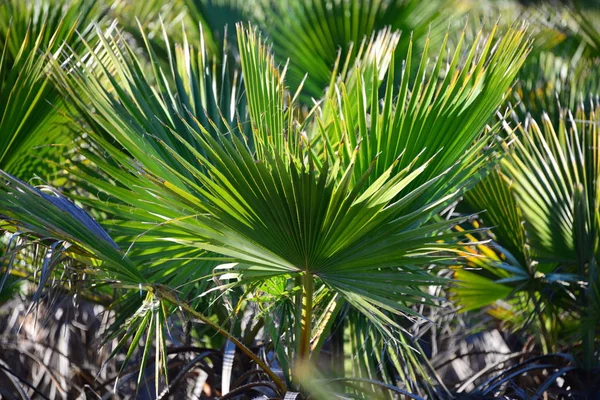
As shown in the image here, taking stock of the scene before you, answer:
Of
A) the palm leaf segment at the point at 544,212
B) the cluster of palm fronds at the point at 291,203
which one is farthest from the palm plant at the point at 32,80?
the palm leaf segment at the point at 544,212

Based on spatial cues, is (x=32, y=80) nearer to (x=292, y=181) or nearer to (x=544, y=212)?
(x=292, y=181)

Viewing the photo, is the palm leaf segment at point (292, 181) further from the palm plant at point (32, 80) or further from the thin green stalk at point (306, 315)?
the palm plant at point (32, 80)

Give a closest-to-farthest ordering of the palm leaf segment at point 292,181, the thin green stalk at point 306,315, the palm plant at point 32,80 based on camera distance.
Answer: the palm leaf segment at point 292,181
the thin green stalk at point 306,315
the palm plant at point 32,80

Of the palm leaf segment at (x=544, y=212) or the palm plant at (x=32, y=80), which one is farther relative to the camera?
the palm leaf segment at (x=544, y=212)

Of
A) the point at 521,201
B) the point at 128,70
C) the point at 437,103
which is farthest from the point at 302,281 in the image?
the point at 521,201

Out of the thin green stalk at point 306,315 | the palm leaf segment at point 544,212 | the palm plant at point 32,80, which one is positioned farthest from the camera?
the palm leaf segment at point 544,212

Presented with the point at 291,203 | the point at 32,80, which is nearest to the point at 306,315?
the point at 291,203

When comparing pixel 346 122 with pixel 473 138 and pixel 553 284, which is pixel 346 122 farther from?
pixel 553 284

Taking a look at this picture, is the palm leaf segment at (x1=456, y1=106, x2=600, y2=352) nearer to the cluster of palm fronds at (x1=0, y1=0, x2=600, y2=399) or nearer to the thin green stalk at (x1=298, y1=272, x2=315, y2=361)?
the cluster of palm fronds at (x1=0, y1=0, x2=600, y2=399)
